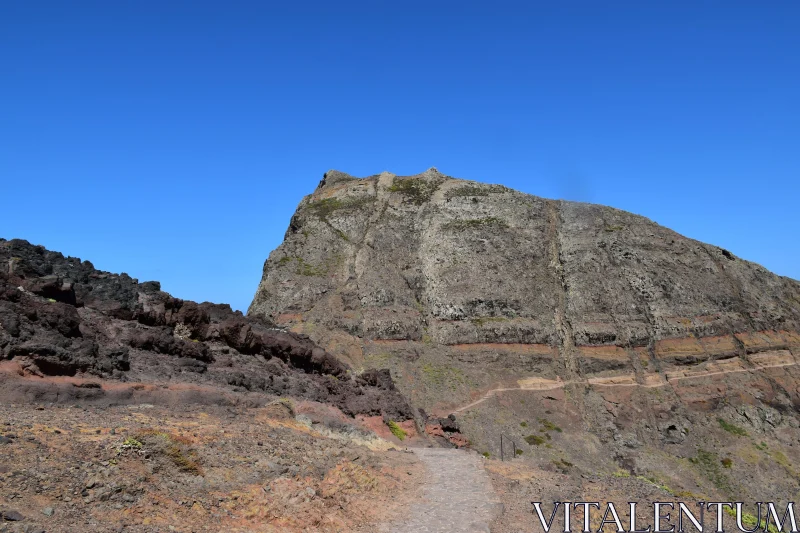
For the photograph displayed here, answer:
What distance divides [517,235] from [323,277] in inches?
920

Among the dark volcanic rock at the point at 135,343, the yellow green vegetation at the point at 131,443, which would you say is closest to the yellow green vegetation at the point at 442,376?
the dark volcanic rock at the point at 135,343

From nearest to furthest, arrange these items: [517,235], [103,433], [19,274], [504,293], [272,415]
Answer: [103,433], [272,415], [19,274], [504,293], [517,235]

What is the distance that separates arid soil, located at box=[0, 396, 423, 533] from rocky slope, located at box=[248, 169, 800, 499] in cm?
2937

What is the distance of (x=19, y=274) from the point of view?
23781 millimetres

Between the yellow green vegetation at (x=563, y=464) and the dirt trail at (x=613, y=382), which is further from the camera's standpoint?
the dirt trail at (x=613, y=382)

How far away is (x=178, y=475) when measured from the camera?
12.2m

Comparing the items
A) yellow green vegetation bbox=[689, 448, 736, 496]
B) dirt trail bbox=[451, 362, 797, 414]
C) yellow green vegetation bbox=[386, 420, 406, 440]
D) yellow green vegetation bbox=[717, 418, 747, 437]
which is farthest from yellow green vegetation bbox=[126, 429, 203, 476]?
yellow green vegetation bbox=[717, 418, 747, 437]

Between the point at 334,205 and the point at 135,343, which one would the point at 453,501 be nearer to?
the point at 135,343

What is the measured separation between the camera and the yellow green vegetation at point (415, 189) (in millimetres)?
75000

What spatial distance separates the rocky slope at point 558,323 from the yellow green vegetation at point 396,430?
16600 mm

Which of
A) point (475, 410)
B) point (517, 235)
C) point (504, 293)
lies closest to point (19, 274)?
point (475, 410)

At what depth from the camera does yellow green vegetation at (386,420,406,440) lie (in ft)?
92.5

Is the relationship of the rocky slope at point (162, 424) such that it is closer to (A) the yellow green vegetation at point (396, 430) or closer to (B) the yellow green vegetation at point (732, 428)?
(A) the yellow green vegetation at point (396, 430)

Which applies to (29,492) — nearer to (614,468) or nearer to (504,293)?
(614,468)
